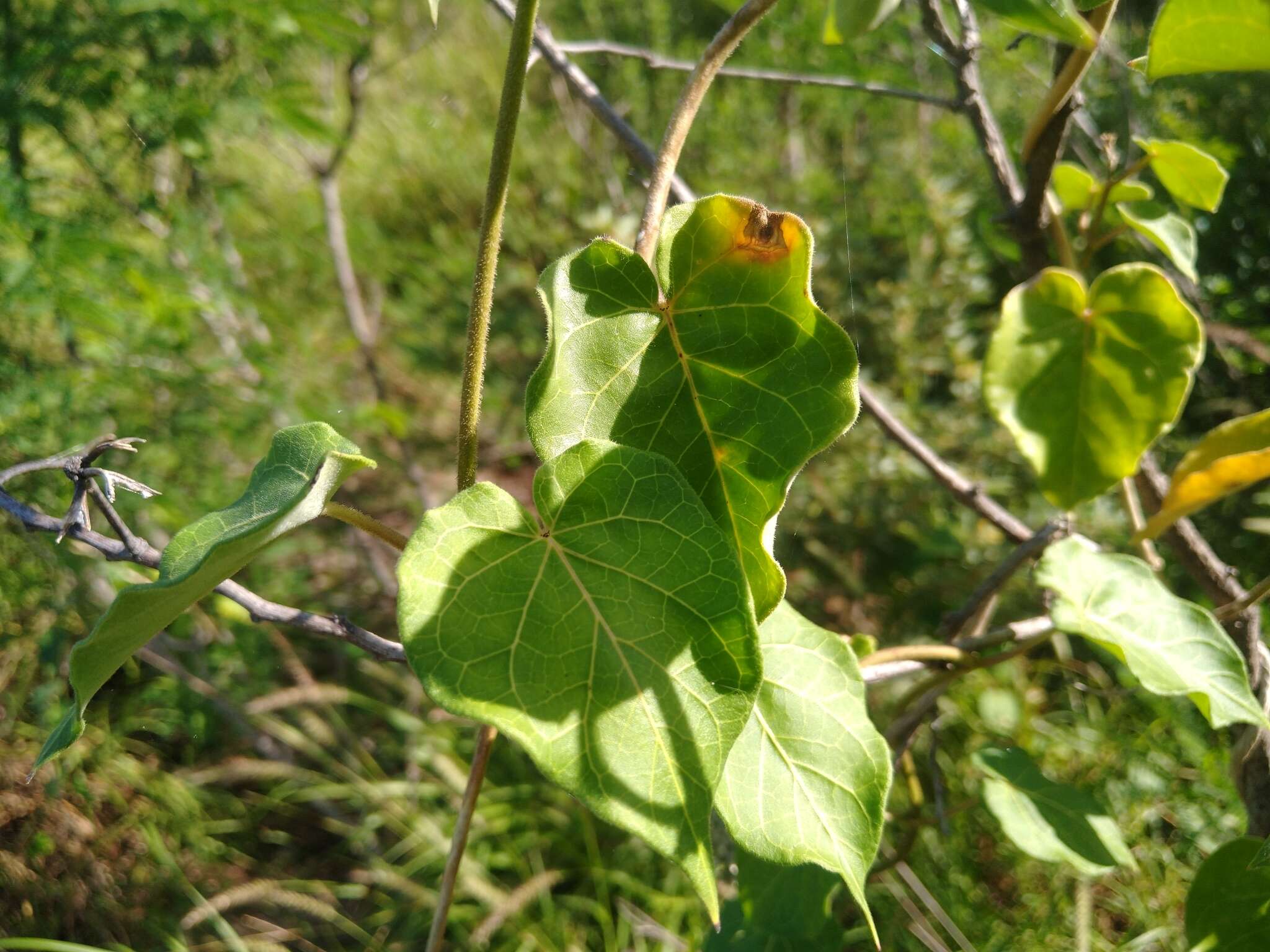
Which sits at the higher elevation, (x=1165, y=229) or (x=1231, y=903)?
(x=1165, y=229)

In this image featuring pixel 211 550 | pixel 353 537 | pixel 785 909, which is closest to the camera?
pixel 211 550

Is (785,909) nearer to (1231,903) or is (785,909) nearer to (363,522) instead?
(1231,903)

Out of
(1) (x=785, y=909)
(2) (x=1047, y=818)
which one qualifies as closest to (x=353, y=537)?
(1) (x=785, y=909)

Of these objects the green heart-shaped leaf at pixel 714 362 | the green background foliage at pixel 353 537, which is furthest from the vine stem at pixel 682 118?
the green background foliage at pixel 353 537

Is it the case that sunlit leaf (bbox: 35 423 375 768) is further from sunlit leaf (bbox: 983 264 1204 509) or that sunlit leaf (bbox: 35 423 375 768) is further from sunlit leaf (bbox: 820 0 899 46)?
sunlit leaf (bbox: 983 264 1204 509)

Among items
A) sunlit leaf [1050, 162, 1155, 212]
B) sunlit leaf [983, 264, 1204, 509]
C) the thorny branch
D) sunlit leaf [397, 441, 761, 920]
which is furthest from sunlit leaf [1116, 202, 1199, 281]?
the thorny branch

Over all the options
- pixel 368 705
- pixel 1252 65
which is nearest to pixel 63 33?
pixel 368 705

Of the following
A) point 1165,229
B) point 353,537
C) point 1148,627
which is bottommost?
point 353,537
